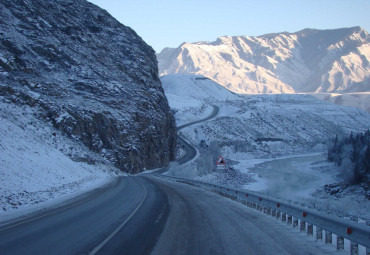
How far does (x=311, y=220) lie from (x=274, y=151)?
11117 centimetres

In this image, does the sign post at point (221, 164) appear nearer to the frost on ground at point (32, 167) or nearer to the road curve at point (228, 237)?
the frost on ground at point (32, 167)

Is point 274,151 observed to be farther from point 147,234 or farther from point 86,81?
point 147,234

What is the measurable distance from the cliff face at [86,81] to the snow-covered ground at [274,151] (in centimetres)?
844

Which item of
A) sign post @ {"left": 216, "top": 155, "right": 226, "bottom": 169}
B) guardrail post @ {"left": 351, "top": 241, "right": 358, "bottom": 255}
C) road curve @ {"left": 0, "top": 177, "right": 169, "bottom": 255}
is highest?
sign post @ {"left": 216, "top": 155, "right": 226, "bottom": 169}

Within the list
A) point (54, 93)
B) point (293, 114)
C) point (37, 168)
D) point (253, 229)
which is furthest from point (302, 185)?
point (293, 114)

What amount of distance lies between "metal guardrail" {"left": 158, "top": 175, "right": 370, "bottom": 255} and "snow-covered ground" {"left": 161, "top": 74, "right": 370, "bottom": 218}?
861mm

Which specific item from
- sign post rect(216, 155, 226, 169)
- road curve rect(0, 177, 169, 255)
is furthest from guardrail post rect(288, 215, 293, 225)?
sign post rect(216, 155, 226, 169)

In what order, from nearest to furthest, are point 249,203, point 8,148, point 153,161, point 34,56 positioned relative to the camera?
point 249,203 → point 8,148 → point 34,56 → point 153,161

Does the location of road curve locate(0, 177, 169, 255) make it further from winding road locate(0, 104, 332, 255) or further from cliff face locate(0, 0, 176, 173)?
cliff face locate(0, 0, 176, 173)

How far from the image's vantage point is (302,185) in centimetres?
5419

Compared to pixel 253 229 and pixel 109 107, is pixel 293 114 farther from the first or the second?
pixel 253 229

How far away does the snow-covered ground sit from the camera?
145ft

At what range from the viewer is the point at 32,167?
842 inches

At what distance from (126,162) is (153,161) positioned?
1031 cm
